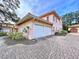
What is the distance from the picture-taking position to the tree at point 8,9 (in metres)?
18.1

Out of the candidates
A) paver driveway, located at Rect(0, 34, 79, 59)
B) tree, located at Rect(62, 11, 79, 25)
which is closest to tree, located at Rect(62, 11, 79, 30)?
tree, located at Rect(62, 11, 79, 25)

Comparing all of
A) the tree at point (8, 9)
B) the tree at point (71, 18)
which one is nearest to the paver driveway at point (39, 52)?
the tree at point (8, 9)

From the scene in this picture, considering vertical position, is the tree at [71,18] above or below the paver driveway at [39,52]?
above

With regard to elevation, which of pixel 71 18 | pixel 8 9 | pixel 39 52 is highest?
pixel 71 18

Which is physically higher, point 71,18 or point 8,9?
point 71,18

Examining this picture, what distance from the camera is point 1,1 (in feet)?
56.9

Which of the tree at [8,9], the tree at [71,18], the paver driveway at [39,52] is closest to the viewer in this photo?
the paver driveway at [39,52]

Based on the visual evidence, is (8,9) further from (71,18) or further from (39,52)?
(71,18)

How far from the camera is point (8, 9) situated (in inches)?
744

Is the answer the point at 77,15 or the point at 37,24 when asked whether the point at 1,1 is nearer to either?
the point at 37,24

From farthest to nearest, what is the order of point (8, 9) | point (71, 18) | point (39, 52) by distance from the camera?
point (71, 18)
point (8, 9)
point (39, 52)

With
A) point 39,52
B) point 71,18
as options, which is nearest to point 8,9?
point 39,52

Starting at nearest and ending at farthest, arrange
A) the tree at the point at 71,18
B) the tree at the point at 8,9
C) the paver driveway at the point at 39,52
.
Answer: the paver driveway at the point at 39,52, the tree at the point at 8,9, the tree at the point at 71,18

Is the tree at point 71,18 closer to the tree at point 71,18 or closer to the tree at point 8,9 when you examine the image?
the tree at point 71,18
